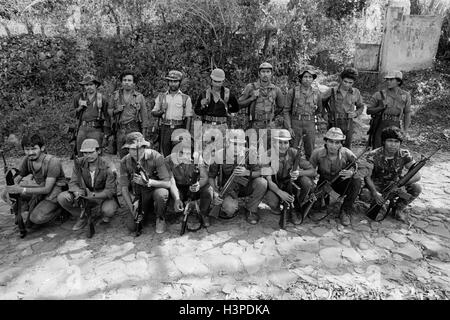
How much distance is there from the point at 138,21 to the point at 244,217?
27.6 ft

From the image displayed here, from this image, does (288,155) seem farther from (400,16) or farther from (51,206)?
(400,16)

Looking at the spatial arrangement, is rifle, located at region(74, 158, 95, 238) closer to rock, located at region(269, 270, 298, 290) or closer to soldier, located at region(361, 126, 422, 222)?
rock, located at region(269, 270, 298, 290)

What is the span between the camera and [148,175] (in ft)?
17.5

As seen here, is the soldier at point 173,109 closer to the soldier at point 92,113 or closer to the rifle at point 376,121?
the soldier at point 92,113

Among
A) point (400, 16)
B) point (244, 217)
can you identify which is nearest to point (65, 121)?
point (244, 217)

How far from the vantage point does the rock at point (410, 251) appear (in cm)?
470

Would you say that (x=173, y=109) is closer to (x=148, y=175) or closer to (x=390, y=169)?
(x=148, y=175)

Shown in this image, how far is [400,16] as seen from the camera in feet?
36.8

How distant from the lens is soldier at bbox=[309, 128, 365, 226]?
5508mm

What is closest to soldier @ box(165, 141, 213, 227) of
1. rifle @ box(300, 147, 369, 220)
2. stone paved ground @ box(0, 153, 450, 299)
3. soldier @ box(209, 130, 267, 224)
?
soldier @ box(209, 130, 267, 224)

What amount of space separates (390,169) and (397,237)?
1.09 meters

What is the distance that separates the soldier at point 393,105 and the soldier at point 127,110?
4.21 m

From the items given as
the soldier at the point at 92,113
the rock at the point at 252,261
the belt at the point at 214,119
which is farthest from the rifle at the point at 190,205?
the soldier at the point at 92,113

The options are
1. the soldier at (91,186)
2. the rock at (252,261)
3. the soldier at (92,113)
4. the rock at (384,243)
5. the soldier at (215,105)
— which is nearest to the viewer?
the rock at (252,261)
